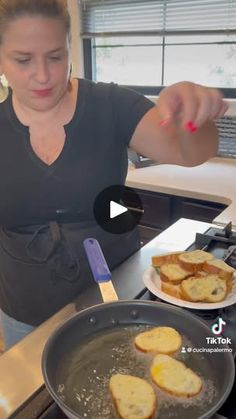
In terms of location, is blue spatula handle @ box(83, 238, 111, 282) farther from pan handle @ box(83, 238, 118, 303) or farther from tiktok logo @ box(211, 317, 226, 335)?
tiktok logo @ box(211, 317, 226, 335)

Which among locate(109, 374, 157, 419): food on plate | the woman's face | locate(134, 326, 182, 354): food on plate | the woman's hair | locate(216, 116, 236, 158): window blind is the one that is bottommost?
locate(216, 116, 236, 158): window blind

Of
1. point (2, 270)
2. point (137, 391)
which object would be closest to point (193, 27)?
point (2, 270)

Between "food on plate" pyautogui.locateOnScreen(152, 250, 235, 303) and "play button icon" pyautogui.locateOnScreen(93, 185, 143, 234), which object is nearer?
"food on plate" pyautogui.locateOnScreen(152, 250, 235, 303)

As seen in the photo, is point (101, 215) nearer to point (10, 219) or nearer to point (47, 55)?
point (10, 219)

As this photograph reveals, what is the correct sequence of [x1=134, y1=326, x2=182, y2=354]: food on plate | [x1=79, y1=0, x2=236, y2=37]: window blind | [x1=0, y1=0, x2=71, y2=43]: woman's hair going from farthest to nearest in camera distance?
[x1=79, y1=0, x2=236, y2=37]: window blind → [x1=0, y1=0, x2=71, y2=43]: woman's hair → [x1=134, y1=326, x2=182, y2=354]: food on plate

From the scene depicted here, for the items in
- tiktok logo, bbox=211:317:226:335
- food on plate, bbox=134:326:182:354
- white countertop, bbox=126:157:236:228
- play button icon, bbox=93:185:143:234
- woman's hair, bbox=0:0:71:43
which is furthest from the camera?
white countertop, bbox=126:157:236:228

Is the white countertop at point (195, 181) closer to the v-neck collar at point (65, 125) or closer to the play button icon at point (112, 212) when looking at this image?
the play button icon at point (112, 212)

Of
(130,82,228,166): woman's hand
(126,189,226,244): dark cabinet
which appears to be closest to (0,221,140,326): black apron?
(130,82,228,166): woman's hand
